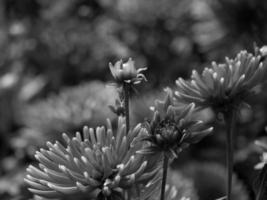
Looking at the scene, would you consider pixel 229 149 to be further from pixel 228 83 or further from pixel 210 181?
pixel 210 181

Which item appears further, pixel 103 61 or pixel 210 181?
pixel 103 61

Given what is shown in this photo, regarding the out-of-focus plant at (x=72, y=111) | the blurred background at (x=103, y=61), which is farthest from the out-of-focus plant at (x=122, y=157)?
the out-of-focus plant at (x=72, y=111)

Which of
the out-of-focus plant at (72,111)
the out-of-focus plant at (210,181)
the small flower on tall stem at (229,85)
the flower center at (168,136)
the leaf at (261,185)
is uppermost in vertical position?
the out-of-focus plant at (72,111)

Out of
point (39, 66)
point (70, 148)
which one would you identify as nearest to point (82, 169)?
point (70, 148)

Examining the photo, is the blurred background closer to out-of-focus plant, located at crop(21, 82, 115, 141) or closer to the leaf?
out-of-focus plant, located at crop(21, 82, 115, 141)

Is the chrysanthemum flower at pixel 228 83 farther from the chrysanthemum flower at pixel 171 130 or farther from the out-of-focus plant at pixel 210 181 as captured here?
the out-of-focus plant at pixel 210 181

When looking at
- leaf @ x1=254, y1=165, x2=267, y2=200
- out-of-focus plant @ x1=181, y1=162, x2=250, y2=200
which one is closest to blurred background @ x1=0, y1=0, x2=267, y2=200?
out-of-focus plant @ x1=181, y1=162, x2=250, y2=200

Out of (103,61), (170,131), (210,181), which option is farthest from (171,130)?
(103,61)

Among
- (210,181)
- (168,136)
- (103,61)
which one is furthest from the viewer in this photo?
(103,61)
